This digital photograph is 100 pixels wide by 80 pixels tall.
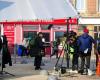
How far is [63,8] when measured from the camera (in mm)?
23156

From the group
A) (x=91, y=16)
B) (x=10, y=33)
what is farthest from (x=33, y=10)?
(x=91, y=16)

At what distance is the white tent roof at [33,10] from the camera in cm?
2122

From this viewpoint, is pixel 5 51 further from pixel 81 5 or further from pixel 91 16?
pixel 81 5

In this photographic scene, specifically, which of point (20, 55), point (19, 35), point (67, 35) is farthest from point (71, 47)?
point (19, 35)

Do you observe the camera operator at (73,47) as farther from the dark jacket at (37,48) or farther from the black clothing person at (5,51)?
the black clothing person at (5,51)

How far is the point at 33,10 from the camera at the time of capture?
2180 centimetres

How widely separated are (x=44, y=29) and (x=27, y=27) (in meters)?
1.53

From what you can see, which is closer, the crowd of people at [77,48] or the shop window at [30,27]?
the crowd of people at [77,48]

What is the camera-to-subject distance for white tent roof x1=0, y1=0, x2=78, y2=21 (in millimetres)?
21219

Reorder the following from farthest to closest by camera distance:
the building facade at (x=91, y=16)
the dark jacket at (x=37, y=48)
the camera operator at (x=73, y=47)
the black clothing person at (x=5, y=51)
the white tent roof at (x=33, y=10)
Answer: the building facade at (x=91, y=16), the dark jacket at (x=37, y=48), the camera operator at (x=73, y=47), the black clothing person at (x=5, y=51), the white tent roof at (x=33, y=10)

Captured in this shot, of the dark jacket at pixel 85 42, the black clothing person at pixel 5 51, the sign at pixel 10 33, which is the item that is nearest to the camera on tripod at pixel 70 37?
the dark jacket at pixel 85 42

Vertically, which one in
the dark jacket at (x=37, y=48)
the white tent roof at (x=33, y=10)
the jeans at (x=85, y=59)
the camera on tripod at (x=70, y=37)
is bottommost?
the jeans at (x=85, y=59)

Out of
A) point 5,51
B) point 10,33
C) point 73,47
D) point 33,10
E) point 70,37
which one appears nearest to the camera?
point 33,10

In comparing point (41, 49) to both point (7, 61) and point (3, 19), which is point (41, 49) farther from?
point (3, 19)
